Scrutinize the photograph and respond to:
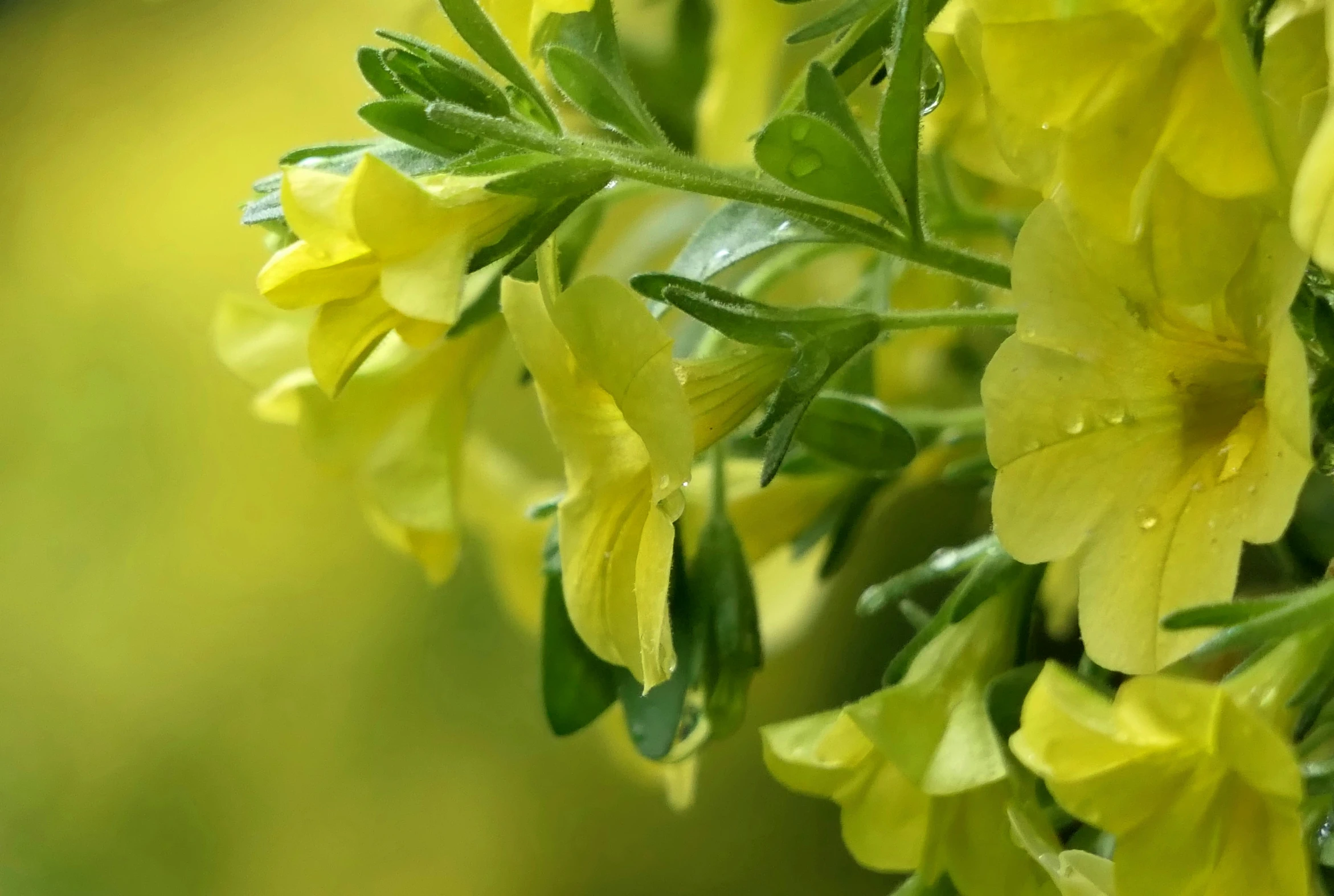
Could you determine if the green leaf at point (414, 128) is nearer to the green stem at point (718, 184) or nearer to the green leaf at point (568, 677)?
the green stem at point (718, 184)

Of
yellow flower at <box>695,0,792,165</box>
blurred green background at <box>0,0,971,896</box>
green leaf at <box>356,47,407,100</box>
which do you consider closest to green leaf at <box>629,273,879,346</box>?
green leaf at <box>356,47,407,100</box>

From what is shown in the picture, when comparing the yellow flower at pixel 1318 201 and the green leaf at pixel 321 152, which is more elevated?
the green leaf at pixel 321 152

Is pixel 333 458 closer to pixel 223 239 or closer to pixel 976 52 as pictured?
pixel 976 52

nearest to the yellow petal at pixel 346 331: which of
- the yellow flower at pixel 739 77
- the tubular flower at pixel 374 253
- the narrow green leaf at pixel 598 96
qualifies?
the tubular flower at pixel 374 253

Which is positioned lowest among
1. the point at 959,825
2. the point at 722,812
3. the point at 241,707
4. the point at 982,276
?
the point at 722,812

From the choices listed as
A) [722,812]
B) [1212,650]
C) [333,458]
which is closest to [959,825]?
[1212,650]

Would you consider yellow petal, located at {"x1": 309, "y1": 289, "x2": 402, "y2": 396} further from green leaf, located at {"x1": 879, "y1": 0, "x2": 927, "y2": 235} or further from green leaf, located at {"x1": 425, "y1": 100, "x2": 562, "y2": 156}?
green leaf, located at {"x1": 879, "y1": 0, "x2": 927, "y2": 235}
